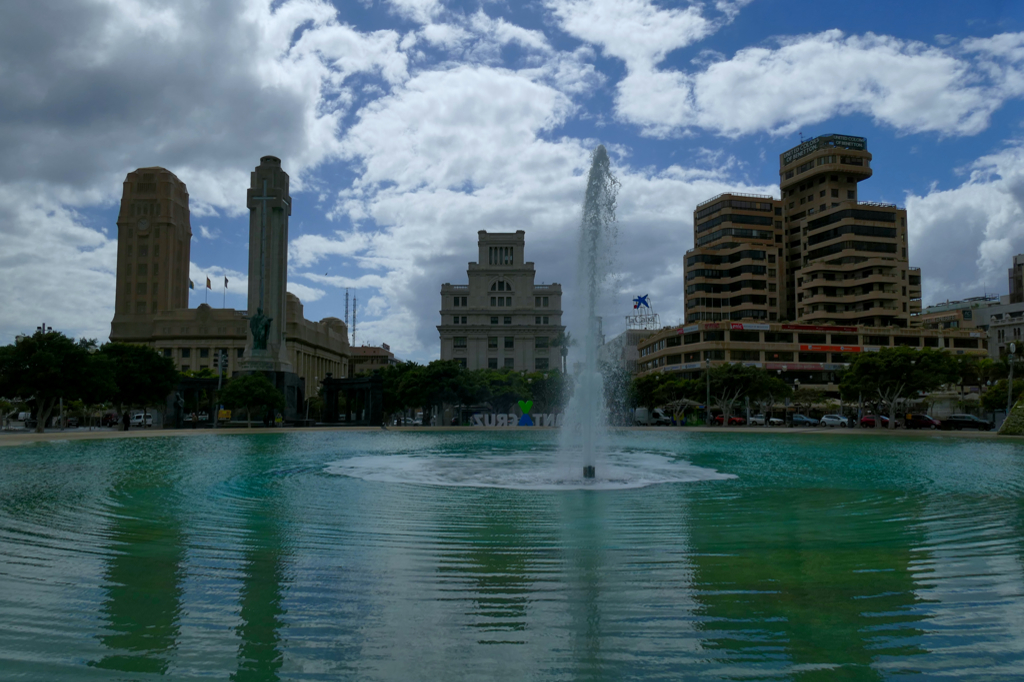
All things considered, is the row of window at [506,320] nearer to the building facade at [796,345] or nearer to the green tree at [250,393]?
the building facade at [796,345]

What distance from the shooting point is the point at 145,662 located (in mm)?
5391

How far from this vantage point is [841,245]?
112125 mm

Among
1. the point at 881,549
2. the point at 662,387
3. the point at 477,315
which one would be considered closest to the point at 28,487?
the point at 881,549

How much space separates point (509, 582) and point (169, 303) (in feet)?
512

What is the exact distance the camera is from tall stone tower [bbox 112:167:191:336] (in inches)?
5837

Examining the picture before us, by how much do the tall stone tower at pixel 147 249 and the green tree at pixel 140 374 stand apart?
96.7 m

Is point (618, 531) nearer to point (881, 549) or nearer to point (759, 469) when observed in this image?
point (881, 549)

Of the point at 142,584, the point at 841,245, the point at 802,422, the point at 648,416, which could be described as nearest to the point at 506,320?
the point at 648,416

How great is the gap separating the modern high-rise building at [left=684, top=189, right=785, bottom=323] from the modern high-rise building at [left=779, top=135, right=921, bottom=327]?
371cm

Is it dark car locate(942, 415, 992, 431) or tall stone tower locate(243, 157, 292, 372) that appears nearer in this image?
dark car locate(942, 415, 992, 431)

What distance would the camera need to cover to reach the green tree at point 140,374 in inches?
2167

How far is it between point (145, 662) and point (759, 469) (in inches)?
762

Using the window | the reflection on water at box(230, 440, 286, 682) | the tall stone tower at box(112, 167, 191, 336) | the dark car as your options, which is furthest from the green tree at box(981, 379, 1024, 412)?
the tall stone tower at box(112, 167, 191, 336)

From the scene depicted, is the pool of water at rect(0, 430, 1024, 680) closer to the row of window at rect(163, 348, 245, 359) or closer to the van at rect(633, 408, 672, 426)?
the van at rect(633, 408, 672, 426)
